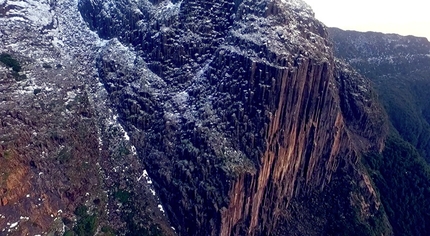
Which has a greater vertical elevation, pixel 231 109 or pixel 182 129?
pixel 231 109

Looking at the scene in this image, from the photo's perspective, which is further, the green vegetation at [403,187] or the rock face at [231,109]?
the green vegetation at [403,187]

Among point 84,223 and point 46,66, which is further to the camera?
point 46,66

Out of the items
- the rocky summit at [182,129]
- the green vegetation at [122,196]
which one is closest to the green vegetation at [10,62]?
the rocky summit at [182,129]

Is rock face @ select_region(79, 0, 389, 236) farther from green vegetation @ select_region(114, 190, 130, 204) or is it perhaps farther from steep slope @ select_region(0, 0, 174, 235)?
green vegetation @ select_region(114, 190, 130, 204)

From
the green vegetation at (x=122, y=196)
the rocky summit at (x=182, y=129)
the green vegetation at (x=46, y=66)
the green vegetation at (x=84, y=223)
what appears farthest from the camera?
the green vegetation at (x=46, y=66)

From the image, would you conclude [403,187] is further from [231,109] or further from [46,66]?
[46,66]

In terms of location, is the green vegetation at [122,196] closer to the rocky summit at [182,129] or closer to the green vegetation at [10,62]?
the rocky summit at [182,129]

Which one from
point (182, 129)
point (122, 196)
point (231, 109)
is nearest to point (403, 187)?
point (231, 109)
